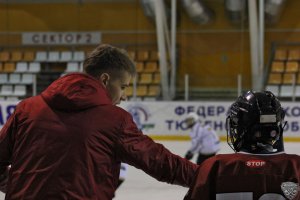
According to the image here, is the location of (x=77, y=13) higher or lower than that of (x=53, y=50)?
higher

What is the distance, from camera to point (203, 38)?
14867 millimetres

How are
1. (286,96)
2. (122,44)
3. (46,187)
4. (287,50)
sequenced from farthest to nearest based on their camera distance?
(122,44) → (287,50) → (286,96) → (46,187)

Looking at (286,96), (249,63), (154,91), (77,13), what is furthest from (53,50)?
(286,96)

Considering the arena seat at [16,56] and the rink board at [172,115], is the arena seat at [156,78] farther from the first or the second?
the arena seat at [16,56]

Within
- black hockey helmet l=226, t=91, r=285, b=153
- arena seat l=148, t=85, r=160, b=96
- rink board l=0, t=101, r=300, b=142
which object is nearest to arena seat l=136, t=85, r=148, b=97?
arena seat l=148, t=85, r=160, b=96

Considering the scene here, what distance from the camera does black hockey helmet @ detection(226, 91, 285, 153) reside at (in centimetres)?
150

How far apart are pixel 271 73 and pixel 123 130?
40.6ft

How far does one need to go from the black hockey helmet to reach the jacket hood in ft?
1.29

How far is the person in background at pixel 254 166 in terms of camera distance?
4.76 ft

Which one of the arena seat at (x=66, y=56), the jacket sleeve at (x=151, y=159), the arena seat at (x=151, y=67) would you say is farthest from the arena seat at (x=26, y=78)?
the jacket sleeve at (x=151, y=159)

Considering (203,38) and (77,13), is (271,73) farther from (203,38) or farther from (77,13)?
(77,13)

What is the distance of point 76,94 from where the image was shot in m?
1.62

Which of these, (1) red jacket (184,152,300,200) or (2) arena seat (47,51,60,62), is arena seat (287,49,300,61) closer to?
(2) arena seat (47,51,60,62)

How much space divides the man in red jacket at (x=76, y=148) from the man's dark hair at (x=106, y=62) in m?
0.05
